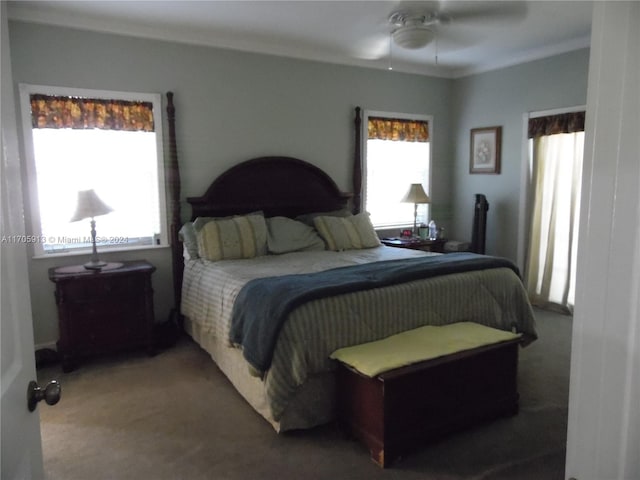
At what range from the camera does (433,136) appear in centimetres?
547

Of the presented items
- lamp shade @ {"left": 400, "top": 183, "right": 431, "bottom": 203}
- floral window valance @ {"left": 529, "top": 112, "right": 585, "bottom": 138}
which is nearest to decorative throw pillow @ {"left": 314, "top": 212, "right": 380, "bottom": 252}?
lamp shade @ {"left": 400, "top": 183, "right": 431, "bottom": 203}

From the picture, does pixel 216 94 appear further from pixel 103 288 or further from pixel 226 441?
pixel 226 441

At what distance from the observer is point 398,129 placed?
5.16m

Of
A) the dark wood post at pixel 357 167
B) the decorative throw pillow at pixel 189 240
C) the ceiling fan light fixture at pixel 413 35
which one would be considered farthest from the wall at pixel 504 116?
the decorative throw pillow at pixel 189 240

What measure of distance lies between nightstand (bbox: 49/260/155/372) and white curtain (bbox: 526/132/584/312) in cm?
369

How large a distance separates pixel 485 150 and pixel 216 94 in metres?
2.94

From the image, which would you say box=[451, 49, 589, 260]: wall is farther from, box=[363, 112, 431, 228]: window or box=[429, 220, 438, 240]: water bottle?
box=[429, 220, 438, 240]: water bottle

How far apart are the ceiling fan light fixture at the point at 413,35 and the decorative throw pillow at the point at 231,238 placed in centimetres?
183

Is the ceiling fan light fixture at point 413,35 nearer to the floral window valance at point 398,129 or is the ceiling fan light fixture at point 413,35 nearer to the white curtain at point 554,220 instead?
the floral window valance at point 398,129

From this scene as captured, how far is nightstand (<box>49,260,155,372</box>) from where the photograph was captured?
10.8ft

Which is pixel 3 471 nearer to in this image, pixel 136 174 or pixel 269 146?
pixel 136 174

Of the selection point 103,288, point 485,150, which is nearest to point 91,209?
point 103,288

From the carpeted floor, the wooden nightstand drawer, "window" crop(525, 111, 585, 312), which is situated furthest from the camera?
"window" crop(525, 111, 585, 312)

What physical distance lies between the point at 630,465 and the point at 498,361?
195 cm
